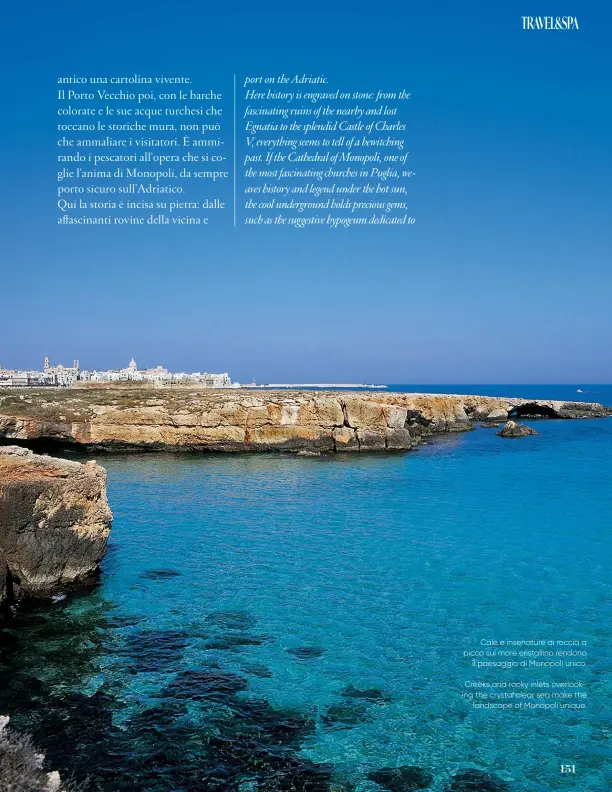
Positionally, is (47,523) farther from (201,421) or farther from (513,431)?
(513,431)

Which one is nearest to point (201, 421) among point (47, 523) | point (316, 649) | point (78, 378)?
point (47, 523)

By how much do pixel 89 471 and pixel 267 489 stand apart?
1348cm

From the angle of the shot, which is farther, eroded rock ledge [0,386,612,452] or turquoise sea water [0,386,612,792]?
eroded rock ledge [0,386,612,452]

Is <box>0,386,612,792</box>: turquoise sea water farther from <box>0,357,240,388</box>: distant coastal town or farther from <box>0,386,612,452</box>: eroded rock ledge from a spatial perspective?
<box>0,357,240,388</box>: distant coastal town

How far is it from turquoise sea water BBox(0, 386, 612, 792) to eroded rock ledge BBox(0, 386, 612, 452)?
16562mm

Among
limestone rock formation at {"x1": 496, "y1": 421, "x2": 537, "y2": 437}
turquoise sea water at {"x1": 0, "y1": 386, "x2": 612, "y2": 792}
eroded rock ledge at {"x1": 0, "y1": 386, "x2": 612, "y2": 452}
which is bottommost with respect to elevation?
turquoise sea water at {"x1": 0, "y1": 386, "x2": 612, "y2": 792}

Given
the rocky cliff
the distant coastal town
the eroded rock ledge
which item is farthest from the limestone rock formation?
the rocky cliff

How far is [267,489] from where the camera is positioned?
27.4 m

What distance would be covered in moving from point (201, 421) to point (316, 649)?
29898 millimetres

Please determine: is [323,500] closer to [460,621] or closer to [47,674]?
[460,621]

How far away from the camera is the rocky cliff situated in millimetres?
12953

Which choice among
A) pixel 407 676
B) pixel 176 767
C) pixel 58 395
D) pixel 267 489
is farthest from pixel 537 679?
pixel 58 395

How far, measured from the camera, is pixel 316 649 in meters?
11.0

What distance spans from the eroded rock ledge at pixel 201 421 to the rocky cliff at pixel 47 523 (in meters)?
24.7
